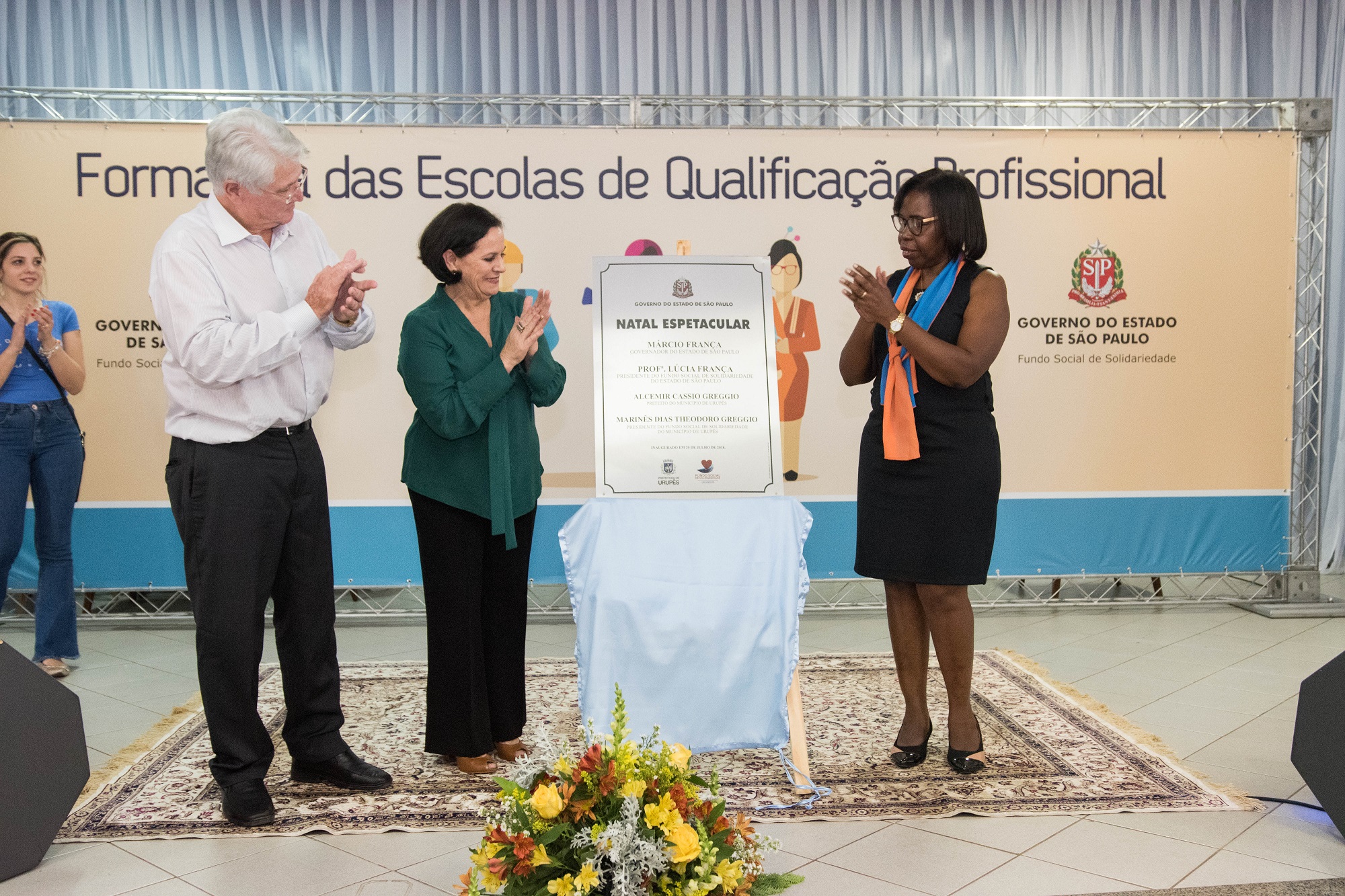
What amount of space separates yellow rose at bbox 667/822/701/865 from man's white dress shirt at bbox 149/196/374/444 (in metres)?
1.48

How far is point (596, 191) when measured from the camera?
5.03 metres

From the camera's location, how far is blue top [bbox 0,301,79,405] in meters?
4.10

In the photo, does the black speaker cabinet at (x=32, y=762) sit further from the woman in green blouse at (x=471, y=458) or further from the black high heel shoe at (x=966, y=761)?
the black high heel shoe at (x=966, y=761)

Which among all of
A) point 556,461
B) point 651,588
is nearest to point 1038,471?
point 556,461

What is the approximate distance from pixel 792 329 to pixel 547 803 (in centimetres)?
356

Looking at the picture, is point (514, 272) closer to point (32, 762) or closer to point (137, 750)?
point (137, 750)

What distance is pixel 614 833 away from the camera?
5.70ft

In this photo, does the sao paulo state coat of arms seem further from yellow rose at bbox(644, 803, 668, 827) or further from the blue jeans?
the blue jeans

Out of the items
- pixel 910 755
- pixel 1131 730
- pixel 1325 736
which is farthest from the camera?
pixel 1131 730

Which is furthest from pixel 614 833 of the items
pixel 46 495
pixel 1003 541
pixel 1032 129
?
pixel 1032 129

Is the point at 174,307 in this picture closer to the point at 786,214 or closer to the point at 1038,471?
the point at 786,214

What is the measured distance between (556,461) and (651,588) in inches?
94.6

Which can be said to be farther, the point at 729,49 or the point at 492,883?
the point at 729,49

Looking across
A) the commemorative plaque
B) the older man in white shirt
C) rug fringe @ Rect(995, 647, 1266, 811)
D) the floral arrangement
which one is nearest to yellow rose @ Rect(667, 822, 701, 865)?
the floral arrangement
